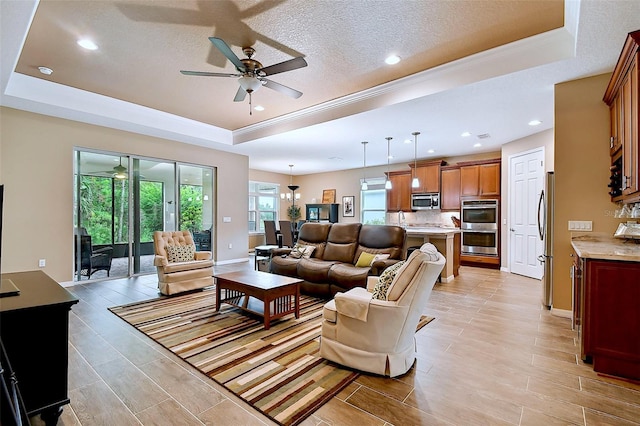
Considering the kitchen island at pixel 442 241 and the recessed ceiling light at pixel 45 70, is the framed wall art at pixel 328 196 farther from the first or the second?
the recessed ceiling light at pixel 45 70

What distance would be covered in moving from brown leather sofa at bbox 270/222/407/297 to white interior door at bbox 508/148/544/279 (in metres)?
3.12

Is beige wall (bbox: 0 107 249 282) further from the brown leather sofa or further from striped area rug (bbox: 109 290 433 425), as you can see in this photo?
the brown leather sofa

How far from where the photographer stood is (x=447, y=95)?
3879 millimetres

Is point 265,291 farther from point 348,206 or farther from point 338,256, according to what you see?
point 348,206

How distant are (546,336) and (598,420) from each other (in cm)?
137

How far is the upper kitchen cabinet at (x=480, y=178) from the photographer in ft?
22.3

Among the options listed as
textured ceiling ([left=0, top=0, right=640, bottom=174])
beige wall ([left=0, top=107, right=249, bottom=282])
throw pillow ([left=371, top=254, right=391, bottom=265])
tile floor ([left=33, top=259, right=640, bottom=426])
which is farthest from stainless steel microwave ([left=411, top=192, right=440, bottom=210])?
beige wall ([left=0, top=107, right=249, bottom=282])

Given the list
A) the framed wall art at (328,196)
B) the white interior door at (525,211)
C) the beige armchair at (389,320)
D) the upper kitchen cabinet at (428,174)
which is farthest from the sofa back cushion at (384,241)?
the framed wall art at (328,196)

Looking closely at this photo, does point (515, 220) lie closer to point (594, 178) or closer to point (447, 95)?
point (594, 178)

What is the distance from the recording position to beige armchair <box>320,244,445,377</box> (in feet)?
7.23

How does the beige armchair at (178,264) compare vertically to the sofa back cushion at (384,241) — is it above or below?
below

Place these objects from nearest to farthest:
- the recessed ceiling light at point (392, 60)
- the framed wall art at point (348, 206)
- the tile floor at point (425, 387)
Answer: the tile floor at point (425, 387) < the recessed ceiling light at point (392, 60) < the framed wall art at point (348, 206)

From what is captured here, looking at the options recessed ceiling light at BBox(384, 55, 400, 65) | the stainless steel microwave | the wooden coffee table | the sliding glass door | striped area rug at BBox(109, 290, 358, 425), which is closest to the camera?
striped area rug at BBox(109, 290, 358, 425)

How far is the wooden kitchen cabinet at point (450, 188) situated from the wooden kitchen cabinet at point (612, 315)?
526 centimetres
